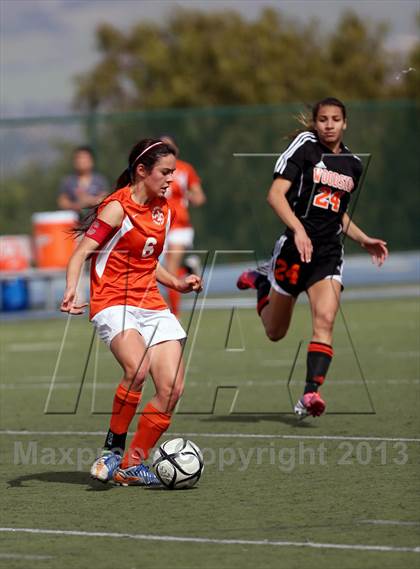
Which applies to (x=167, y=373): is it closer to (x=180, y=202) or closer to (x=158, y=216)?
(x=158, y=216)

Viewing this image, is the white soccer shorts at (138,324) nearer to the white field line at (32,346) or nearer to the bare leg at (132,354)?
the bare leg at (132,354)

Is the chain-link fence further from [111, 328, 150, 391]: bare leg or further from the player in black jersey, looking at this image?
[111, 328, 150, 391]: bare leg

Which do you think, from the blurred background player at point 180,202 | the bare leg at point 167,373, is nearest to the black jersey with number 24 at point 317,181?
the bare leg at point 167,373

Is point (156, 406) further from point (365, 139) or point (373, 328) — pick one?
point (365, 139)

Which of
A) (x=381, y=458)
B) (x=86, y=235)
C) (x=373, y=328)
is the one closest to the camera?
(x=86, y=235)

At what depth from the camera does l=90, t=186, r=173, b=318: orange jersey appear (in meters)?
8.11

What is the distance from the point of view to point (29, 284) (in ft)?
79.7

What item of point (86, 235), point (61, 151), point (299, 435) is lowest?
point (61, 151)

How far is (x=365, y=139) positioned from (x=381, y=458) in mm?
17942

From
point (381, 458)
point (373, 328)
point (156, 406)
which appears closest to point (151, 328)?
point (156, 406)

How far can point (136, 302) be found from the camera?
321 inches

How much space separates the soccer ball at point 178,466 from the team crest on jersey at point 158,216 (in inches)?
52.9

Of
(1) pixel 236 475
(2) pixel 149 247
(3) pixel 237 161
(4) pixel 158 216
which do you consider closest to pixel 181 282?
(2) pixel 149 247

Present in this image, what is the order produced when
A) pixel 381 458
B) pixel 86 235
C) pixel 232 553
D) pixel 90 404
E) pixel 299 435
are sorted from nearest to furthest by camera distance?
pixel 232 553, pixel 86 235, pixel 381 458, pixel 299 435, pixel 90 404
